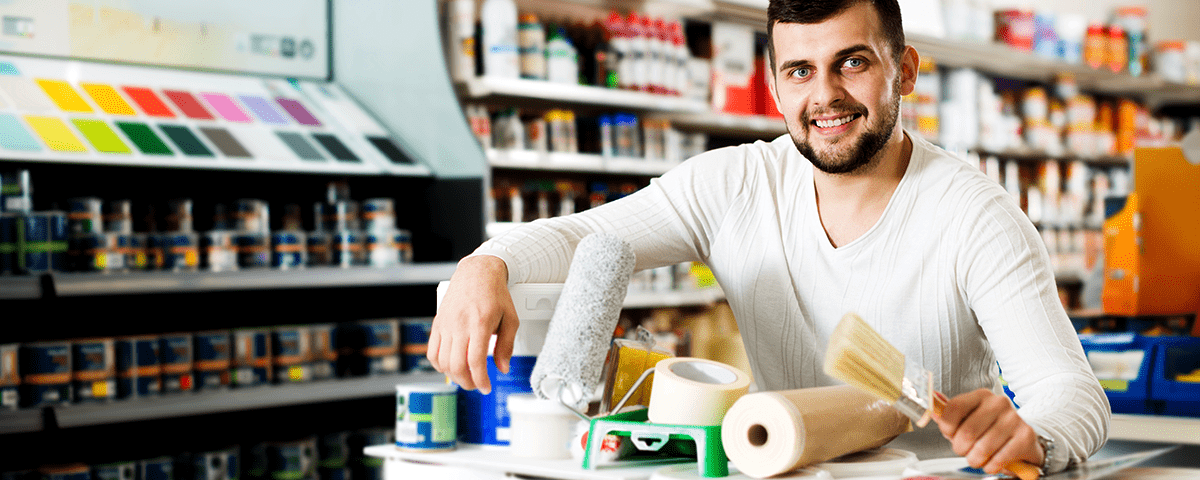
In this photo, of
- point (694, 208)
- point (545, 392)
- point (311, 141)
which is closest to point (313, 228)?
point (311, 141)

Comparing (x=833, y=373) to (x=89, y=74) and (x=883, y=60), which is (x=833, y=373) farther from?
(x=89, y=74)

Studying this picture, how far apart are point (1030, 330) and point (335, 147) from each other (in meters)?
2.27

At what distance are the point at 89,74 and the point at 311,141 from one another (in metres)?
0.65

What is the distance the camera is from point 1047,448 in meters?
1.19

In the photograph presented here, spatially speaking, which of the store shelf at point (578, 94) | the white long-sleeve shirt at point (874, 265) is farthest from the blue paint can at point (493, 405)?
the store shelf at point (578, 94)

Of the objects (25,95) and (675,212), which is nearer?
(675,212)

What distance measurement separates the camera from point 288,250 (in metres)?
2.87

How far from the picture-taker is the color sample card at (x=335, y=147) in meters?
3.07

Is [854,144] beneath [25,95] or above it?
→ beneath

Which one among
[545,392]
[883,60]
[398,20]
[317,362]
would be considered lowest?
[317,362]

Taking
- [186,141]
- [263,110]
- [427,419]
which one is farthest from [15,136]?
[427,419]

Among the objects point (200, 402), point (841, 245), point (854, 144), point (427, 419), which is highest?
point (854, 144)

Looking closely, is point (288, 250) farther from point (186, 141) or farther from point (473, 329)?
point (473, 329)

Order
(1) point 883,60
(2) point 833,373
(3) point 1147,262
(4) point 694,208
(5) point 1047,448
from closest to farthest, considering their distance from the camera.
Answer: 1. (2) point 833,373
2. (5) point 1047,448
3. (1) point 883,60
4. (4) point 694,208
5. (3) point 1147,262
